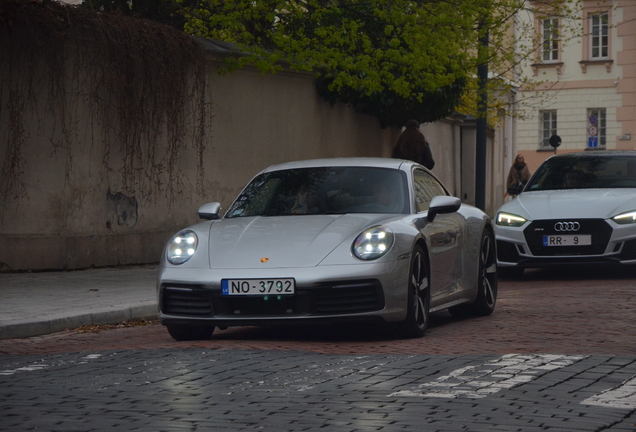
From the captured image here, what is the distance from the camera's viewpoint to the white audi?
13.0 metres

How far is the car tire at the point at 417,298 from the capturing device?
8.15m

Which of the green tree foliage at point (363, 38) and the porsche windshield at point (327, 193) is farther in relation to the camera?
→ the green tree foliage at point (363, 38)

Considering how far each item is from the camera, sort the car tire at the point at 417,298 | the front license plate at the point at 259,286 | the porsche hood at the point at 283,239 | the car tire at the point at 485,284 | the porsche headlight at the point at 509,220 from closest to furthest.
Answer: the front license plate at the point at 259,286
the porsche hood at the point at 283,239
the car tire at the point at 417,298
the car tire at the point at 485,284
the porsche headlight at the point at 509,220

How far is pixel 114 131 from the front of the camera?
1481 centimetres

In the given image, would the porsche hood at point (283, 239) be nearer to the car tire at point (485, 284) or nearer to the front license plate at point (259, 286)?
the front license plate at point (259, 286)

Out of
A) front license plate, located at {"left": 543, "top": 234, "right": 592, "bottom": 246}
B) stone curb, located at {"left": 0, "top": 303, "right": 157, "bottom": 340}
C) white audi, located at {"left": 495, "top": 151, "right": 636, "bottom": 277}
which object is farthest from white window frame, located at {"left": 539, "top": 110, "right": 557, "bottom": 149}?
stone curb, located at {"left": 0, "top": 303, "right": 157, "bottom": 340}

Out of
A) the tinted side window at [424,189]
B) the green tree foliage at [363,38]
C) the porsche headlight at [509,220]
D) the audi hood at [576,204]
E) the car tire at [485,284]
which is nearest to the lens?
the tinted side window at [424,189]

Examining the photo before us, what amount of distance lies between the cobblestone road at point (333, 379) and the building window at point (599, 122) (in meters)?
44.3

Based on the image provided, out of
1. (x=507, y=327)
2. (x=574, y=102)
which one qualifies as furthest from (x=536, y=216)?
(x=574, y=102)

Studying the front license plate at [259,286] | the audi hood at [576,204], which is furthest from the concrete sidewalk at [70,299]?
the audi hood at [576,204]

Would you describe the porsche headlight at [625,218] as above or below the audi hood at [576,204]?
below

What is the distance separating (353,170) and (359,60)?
29.1ft

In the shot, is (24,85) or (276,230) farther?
(24,85)

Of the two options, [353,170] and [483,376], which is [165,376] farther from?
[353,170]
